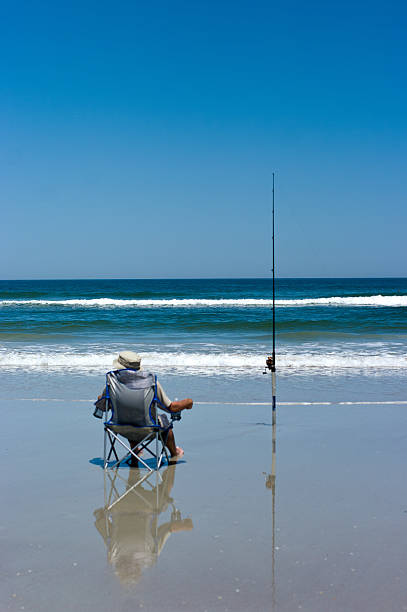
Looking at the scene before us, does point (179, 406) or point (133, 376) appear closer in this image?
point (133, 376)

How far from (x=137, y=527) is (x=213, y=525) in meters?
0.49

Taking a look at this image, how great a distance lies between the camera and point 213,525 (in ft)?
12.6

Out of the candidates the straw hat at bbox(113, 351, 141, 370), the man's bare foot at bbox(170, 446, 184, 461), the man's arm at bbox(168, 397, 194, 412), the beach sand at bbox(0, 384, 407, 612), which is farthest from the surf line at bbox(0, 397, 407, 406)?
the straw hat at bbox(113, 351, 141, 370)


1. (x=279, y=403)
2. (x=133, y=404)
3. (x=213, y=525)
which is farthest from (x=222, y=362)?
(x=213, y=525)

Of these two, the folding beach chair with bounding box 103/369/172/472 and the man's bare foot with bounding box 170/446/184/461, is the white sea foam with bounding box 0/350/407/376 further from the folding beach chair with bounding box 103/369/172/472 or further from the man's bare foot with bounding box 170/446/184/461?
the folding beach chair with bounding box 103/369/172/472

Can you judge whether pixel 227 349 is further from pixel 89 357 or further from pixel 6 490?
pixel 6 490

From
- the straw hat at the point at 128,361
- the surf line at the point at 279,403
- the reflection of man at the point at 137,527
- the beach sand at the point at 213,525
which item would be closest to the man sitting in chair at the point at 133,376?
the straw hat at the point at 128,361

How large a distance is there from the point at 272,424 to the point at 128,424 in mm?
2259

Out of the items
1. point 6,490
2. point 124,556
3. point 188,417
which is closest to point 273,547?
point 124,556

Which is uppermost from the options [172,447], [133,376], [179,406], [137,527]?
[133,376]

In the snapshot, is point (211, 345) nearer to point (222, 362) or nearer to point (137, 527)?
point (222, 362)

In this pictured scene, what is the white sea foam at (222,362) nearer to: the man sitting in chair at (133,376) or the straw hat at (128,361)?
the man sitting in chair at (133,376)

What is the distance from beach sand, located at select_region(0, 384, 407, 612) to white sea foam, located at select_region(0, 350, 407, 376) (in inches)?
176

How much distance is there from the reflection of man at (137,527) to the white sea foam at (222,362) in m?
5.92
